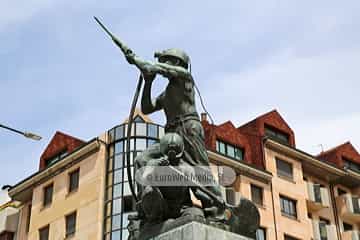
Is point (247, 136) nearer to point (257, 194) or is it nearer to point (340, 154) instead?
point (257, 194)

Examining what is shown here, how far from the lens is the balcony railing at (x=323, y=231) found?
41031mm

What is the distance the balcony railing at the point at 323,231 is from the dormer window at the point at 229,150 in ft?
21.6

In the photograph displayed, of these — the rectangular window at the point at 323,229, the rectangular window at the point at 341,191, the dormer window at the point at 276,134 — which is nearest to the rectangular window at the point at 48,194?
the dormer window at the point at 276,134

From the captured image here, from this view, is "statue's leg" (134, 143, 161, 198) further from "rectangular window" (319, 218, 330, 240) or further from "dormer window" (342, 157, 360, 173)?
"dormer window" (342, 157, 360, 173)

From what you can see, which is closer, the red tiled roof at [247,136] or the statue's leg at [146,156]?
the statue's leg at [146,156]

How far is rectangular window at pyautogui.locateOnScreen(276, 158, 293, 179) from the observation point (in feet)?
135

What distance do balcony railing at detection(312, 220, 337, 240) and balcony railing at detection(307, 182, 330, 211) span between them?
1086mm

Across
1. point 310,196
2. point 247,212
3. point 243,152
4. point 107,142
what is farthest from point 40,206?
point 247,212

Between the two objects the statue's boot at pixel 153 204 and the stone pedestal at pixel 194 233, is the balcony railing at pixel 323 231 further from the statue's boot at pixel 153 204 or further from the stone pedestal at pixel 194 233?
the stone pedestal at pixel 194 233

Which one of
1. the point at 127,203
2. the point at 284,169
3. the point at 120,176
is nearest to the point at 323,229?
the point at 284,169

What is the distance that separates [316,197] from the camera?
4238cm

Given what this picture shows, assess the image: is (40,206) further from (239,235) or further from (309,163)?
(239,235)

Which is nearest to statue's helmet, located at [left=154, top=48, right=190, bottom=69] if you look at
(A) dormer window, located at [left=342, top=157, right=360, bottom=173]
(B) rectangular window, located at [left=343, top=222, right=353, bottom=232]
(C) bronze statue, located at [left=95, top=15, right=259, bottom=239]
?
(C) bronze statue, located at [left=95, top=15, right=259, bottom=239]

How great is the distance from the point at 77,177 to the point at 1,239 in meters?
8.70
